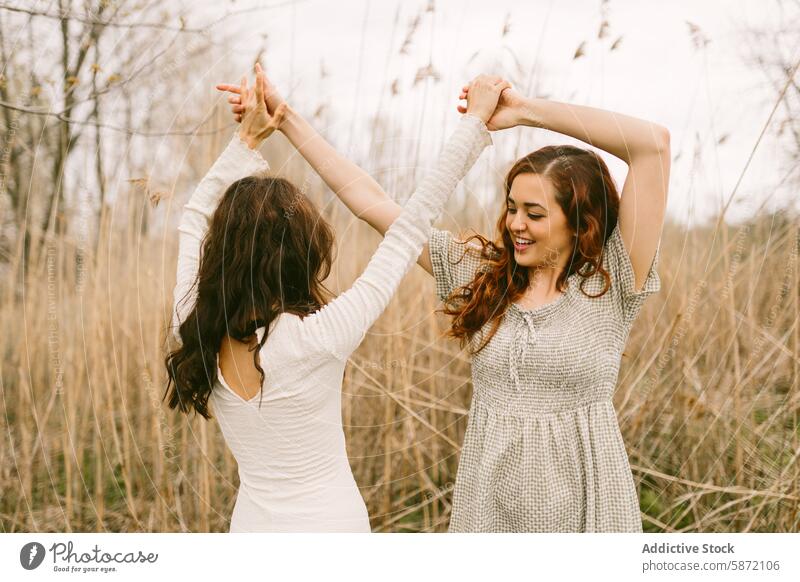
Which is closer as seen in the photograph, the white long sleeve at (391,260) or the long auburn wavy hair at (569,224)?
the white long sleeve at (391,260)

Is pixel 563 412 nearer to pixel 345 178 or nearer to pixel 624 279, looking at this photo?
pixel 624 279

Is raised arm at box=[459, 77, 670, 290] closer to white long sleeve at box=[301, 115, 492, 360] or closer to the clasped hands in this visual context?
the clasped hands

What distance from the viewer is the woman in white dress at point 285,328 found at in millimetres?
1277

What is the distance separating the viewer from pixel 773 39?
6.95ft

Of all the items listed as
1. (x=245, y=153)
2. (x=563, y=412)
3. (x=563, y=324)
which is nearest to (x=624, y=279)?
(x=563, y=324)

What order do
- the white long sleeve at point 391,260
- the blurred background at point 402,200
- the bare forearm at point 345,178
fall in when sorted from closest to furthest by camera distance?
the white long sleeve at point 391,260
the bare forearm at point 345,178
the blurred background at point 402,200

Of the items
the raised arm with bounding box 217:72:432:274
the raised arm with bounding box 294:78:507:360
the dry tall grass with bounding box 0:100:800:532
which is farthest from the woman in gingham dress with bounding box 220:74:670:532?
the dry tall grass with bounding box 0:100:800:532

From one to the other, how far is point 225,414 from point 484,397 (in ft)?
1.79

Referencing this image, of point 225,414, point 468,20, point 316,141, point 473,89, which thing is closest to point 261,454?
point 225,414

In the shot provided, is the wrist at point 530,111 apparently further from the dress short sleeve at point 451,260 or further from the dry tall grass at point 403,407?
the dry tall grass at point 403,407


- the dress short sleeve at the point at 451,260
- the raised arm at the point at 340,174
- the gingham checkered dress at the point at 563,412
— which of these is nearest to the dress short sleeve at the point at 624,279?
the gingham checkered dress at the point at 563,412

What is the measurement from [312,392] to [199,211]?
1.69 feet

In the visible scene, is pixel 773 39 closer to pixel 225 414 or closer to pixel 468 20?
pixel 468 20

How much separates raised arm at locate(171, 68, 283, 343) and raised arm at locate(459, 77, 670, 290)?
648 mm
